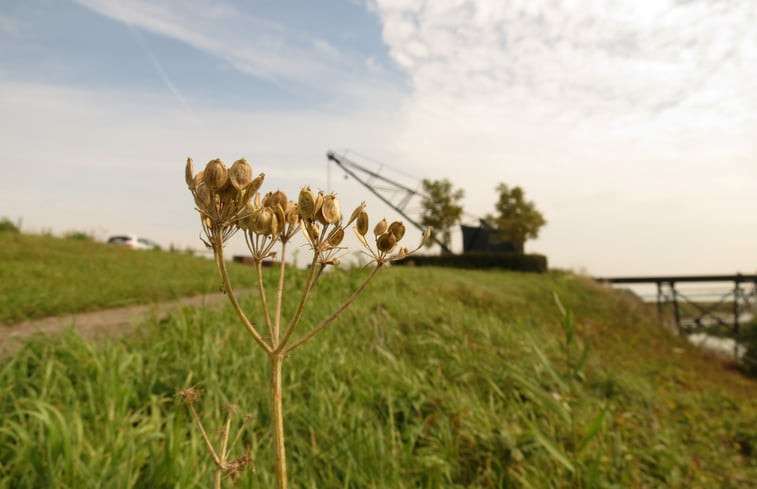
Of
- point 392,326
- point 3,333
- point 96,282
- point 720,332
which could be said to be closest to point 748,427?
point 392,326

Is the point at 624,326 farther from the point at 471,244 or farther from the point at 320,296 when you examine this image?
the point at 471,244

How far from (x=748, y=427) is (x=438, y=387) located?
4.50 m

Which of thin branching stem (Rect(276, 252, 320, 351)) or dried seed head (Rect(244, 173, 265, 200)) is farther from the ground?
dried seed head (Rect(244, 173, 265, 200))

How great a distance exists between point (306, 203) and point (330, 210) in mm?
45

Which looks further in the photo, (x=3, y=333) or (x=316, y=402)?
(x=3, y=333)

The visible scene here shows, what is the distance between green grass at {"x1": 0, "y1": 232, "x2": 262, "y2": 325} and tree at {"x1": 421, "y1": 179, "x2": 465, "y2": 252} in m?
18.4

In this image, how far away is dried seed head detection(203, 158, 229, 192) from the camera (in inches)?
32.0

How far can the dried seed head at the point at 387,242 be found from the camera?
2.94 ft

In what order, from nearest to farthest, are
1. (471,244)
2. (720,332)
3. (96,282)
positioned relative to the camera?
(96,282) < (720,332) < (471,244)

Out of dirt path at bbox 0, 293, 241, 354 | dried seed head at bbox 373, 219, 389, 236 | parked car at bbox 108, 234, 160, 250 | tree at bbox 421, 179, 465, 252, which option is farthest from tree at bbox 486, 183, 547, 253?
dried seed head at bbox 373, 219, 389, 236

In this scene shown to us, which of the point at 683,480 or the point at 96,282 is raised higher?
the point at 96,282

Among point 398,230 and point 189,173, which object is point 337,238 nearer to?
point 398,230

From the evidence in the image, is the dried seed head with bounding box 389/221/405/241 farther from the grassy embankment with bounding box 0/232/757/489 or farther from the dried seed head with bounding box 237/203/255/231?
the grassy embankment with bounding box 0/232/757/489

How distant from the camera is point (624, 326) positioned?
1430 centimetres
